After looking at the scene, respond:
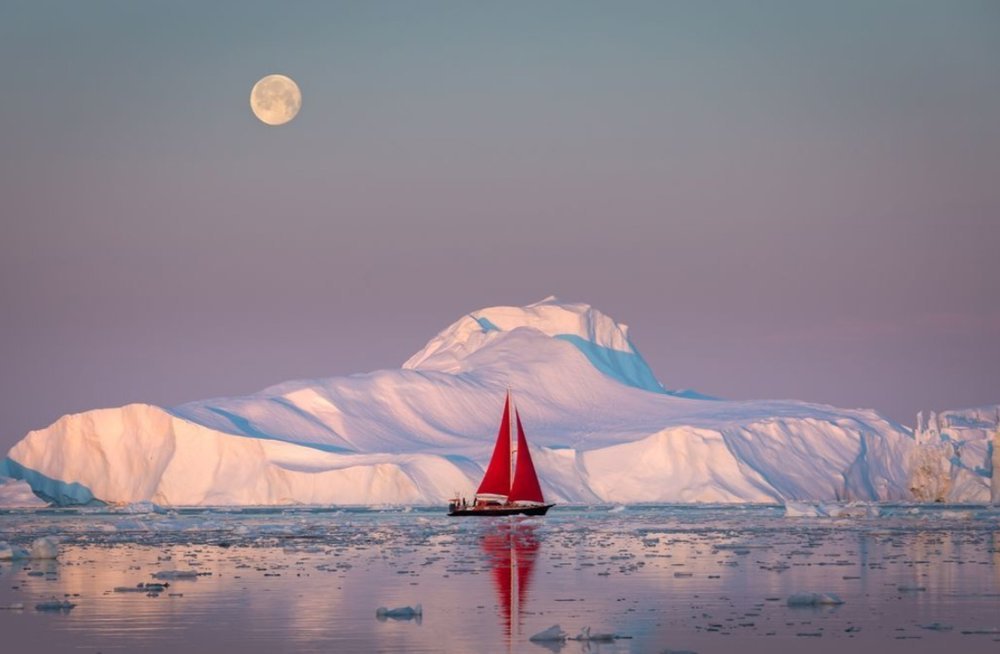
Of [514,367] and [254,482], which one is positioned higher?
[514,367]

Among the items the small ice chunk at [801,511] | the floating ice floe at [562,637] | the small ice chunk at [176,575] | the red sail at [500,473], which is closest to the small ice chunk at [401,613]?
the floating ice floe at [562,637]

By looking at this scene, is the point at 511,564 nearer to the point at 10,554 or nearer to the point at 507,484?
the point at 10,554

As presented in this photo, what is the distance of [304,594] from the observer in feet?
72.6

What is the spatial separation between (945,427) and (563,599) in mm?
71417

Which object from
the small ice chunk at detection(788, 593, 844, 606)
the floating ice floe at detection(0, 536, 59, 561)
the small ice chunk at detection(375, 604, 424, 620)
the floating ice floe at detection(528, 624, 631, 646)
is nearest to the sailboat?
the floating ice floe at detection(0, 536, 59, 561)

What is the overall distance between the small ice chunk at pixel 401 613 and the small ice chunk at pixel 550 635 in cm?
254

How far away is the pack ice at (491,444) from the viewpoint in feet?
262

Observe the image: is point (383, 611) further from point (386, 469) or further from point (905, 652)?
point (386, 469)

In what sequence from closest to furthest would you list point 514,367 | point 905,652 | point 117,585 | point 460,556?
point 905,652 < point 117,585 < point 460,556 < point 514,367

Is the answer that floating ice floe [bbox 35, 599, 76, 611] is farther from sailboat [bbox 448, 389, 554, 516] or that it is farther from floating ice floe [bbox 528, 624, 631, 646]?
sailboat [bbox 448, 389, 554, 516]

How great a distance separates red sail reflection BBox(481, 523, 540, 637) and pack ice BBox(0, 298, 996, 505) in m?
34.2

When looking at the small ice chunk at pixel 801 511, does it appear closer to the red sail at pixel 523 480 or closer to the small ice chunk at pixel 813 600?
the red sail at pixel 523 480

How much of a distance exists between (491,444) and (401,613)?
71.2 metres

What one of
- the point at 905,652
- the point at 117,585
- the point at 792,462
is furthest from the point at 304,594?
the point at 792,462
